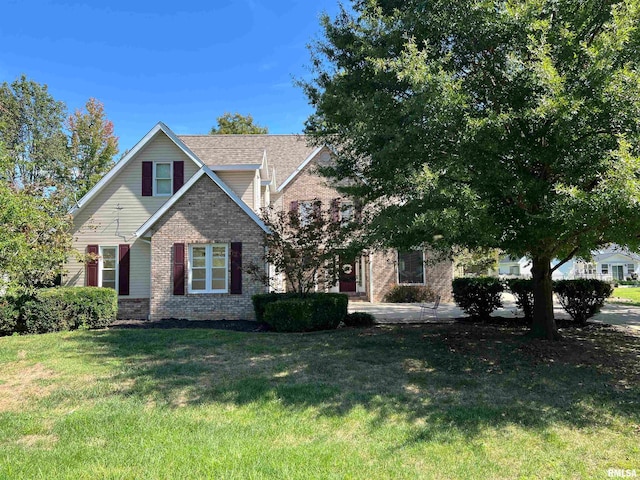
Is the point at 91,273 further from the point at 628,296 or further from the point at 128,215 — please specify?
the point at 628,296

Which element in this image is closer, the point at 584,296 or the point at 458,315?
the point at 584,296

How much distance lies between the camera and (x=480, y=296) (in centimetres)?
1285

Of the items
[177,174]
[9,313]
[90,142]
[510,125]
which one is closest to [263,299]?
[177,174]

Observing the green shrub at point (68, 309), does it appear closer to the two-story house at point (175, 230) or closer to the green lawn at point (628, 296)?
the two-story house at point (175, 230)

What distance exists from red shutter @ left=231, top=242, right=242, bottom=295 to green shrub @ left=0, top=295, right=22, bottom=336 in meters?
6.12

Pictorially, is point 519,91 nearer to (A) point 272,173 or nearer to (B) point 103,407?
(B) point 103,407

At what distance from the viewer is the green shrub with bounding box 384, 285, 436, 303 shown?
65.2 feet

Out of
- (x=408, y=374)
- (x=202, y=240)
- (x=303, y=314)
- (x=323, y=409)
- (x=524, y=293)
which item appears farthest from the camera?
(x=202, y=240)

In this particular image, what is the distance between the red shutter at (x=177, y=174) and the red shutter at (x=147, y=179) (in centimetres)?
90

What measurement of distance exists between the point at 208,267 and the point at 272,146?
10.9 m

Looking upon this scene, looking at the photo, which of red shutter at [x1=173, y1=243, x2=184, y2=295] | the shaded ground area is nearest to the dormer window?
red shutter at [x1=173, y1=243, x2=184, y2=295]

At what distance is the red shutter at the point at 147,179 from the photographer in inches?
626

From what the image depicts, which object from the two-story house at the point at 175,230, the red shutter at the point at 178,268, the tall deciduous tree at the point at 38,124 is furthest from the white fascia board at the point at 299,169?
the tall deciduous tree at the point at 38,124

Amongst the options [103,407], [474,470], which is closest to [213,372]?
[103,407]
